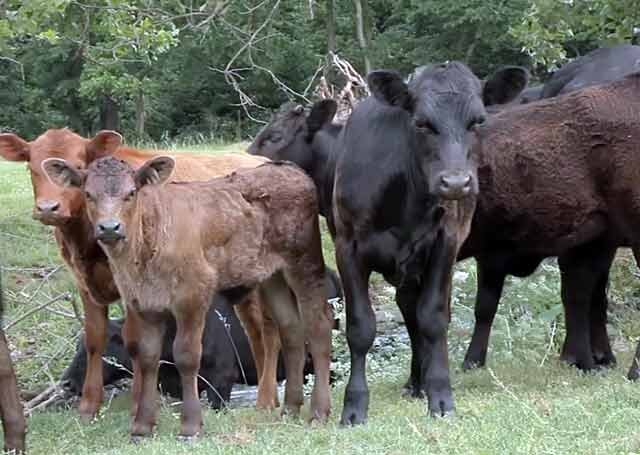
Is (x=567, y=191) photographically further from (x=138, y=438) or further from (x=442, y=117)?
(x=138, y=438)

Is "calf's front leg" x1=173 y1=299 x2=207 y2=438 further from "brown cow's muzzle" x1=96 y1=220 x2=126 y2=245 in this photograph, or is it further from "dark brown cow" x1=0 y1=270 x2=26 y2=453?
"dark brown cow" x1=0 y1=270 x2=26 y2=453

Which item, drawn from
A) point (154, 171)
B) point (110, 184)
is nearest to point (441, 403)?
point (154, 171)

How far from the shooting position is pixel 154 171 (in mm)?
7953

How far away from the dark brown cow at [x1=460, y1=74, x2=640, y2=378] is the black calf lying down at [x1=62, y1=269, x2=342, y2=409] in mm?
2004

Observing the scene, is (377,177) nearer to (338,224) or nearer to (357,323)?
(338,224)

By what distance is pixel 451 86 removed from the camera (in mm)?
7840

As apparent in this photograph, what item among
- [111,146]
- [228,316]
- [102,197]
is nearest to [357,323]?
[102,197]

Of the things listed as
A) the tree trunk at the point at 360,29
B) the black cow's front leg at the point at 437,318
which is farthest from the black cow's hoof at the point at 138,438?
the tree trunk at the point at 360,29

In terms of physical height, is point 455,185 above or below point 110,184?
above

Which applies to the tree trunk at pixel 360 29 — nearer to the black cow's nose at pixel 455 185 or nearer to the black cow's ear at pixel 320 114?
the black cow's ear at pixel 320 114

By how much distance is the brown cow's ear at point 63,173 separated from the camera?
783 cm

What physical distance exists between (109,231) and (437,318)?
2103 millimetres

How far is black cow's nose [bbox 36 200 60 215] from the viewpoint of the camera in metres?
8.50

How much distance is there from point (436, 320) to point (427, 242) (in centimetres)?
51
